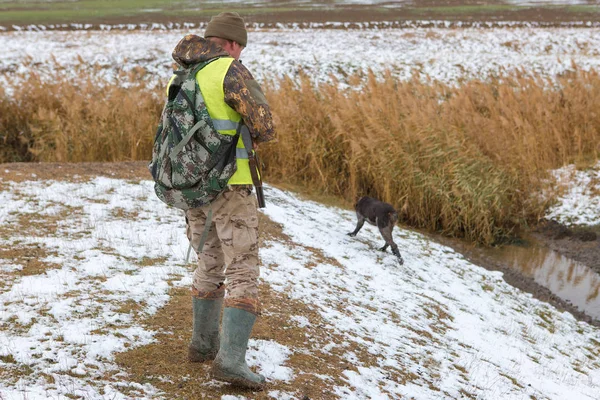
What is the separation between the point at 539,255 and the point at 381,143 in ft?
10.9

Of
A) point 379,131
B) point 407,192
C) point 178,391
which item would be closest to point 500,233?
point 407,192

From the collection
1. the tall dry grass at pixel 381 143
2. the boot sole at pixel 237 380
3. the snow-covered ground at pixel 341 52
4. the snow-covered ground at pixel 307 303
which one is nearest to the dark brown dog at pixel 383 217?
the snow-covered ground at pixel 307 303

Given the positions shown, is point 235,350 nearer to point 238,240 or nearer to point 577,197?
point 238,240

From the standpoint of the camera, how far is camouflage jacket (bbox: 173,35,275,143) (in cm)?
356

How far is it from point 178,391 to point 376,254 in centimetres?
483

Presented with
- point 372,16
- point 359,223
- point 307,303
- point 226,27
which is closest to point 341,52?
point 359,223

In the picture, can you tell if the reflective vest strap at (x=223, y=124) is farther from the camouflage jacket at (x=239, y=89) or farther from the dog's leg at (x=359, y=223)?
the dog's leg at (x=359, y=223)

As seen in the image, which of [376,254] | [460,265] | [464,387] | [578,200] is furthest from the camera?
[578,200]

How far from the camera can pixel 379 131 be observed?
10.4m

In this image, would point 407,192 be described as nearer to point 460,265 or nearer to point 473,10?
point 460,265

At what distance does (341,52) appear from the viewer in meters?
22.7

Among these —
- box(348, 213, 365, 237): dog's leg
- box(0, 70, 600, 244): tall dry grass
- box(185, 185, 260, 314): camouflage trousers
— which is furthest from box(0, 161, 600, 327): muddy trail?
box(185, 185, 260, 314): camouflage trousers

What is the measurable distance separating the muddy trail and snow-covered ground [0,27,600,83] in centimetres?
869

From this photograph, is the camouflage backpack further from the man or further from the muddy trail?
the muddy trail
